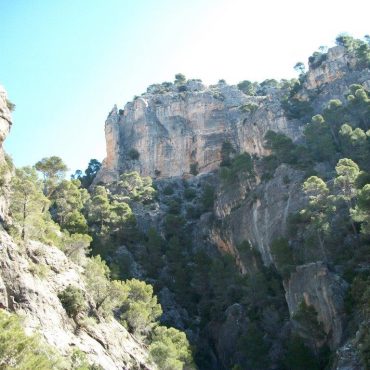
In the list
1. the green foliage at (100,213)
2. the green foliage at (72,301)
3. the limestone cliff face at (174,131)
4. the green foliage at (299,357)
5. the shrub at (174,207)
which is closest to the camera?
the green foliage at (72,301)

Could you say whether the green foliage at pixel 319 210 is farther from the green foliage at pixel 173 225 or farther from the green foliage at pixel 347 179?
the green foliage at pixel 173 225

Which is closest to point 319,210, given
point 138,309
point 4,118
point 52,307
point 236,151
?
point 138,309

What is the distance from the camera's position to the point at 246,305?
5259 centimetres

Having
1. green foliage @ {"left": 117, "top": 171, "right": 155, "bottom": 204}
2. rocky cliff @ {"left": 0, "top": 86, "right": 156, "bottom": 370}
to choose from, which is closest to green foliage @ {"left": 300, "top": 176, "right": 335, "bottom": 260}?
rocky cliff @ {"left": 0, "top": 86, "right": 156, "bottom": 370}

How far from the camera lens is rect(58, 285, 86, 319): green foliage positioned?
32537mm

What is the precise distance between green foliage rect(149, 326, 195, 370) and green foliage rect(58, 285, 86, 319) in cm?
689

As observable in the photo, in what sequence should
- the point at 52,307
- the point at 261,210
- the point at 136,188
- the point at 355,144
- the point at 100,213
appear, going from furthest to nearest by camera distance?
the point at 136,188 < the point at 100,213 < the point at 261,210 < the point at 355,144 < the point at 52,307

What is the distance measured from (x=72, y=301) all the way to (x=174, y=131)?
70121 mm

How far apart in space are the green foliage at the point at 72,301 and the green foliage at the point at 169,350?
6887 millimetres

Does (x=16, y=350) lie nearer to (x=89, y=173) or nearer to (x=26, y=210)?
(x=26, y=210)

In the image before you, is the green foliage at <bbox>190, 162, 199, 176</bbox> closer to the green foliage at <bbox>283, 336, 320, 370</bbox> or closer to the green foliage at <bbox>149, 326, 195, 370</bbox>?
the green foliage at <bbox>149, 326, 195, 370</bbox>

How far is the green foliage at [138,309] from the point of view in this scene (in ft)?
133

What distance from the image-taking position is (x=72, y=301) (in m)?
32.8

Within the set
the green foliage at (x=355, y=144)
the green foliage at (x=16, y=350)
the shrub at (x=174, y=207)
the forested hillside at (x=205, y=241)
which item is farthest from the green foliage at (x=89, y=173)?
the green foliage at (x=16, y=350)
